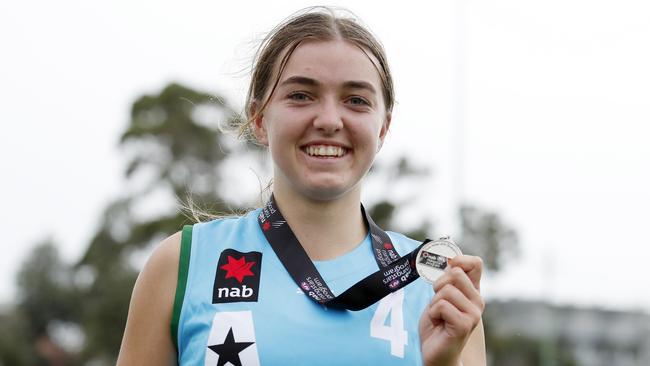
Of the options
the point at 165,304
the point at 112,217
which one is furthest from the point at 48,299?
the point at 165,304

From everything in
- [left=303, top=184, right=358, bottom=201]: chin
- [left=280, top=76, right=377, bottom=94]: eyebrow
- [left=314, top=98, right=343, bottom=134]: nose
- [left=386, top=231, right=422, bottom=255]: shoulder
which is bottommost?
[left=386, top=231, right=422, bottom=255]: shoulder

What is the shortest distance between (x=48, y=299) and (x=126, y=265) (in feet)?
124

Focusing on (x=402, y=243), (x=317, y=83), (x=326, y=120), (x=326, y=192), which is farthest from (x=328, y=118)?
(x=402, y=243)

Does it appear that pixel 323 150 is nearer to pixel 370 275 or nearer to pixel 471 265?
pixel 370 275

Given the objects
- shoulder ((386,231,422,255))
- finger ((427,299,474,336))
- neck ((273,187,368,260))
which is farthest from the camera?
shoulder ((386,231,422,255))

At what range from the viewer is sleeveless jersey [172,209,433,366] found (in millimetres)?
2779

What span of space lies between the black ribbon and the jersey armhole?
9.1 inches

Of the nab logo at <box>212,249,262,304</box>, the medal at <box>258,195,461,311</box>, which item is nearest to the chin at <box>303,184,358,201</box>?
the medal at <box>258,195,461,311</box>

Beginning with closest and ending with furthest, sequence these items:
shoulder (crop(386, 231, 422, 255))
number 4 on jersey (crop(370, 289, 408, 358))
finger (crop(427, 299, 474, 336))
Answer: finger (crop(427, 299, 474, 336)) < number 4 on jersey (crop(370, 289, 408, 358)) < shoulder (crop(386, 231, 422, 255))

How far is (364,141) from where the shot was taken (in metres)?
2.97

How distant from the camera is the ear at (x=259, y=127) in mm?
3170

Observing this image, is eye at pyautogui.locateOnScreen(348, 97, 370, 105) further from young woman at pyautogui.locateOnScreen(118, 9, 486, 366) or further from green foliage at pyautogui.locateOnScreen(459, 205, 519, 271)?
green foliage at pyautogui.locateOnScreen(459, 205, 519, 271)

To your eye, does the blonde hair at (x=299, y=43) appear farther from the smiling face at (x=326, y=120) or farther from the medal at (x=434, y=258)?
the medal at (x=434, y=258)

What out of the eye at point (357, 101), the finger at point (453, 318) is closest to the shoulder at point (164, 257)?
the eye at point (357, 101)
